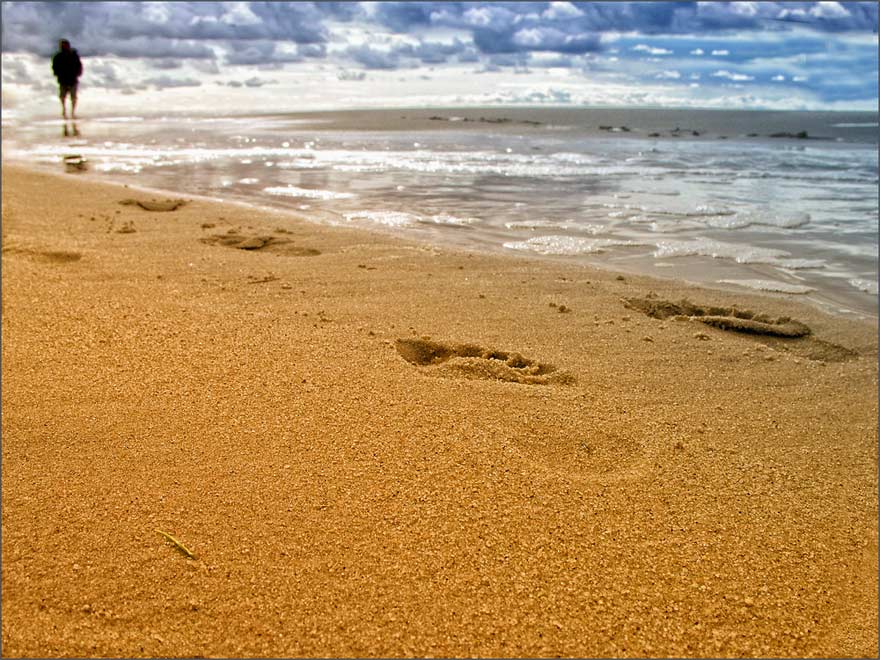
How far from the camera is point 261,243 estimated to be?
4137mm

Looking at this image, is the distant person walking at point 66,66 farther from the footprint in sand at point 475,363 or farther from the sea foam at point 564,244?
the footprint in sand at point 475,363

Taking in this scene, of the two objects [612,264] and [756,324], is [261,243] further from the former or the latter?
[756,324]

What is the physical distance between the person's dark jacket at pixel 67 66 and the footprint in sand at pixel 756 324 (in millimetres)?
10259

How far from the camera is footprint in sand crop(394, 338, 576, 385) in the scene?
7.51 ft

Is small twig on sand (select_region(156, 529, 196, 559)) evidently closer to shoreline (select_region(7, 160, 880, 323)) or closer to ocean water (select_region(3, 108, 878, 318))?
shoreline (select_region(7, 160, 880, 323))

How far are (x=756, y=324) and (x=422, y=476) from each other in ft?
6.46

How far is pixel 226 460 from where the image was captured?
1679 mm

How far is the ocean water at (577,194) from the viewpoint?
4.31m

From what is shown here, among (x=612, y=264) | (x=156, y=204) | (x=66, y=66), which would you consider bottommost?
(x=612, y=264)

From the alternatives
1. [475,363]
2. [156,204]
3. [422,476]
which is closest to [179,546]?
[422,476]

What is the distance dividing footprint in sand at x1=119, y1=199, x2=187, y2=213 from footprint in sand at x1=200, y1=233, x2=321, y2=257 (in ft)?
3.97

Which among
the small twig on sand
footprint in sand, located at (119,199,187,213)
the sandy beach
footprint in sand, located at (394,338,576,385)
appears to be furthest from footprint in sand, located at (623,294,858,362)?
footprint in sand, located at (119,199,187,213)

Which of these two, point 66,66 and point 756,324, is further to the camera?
point 66,66

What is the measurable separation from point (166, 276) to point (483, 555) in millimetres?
2317
